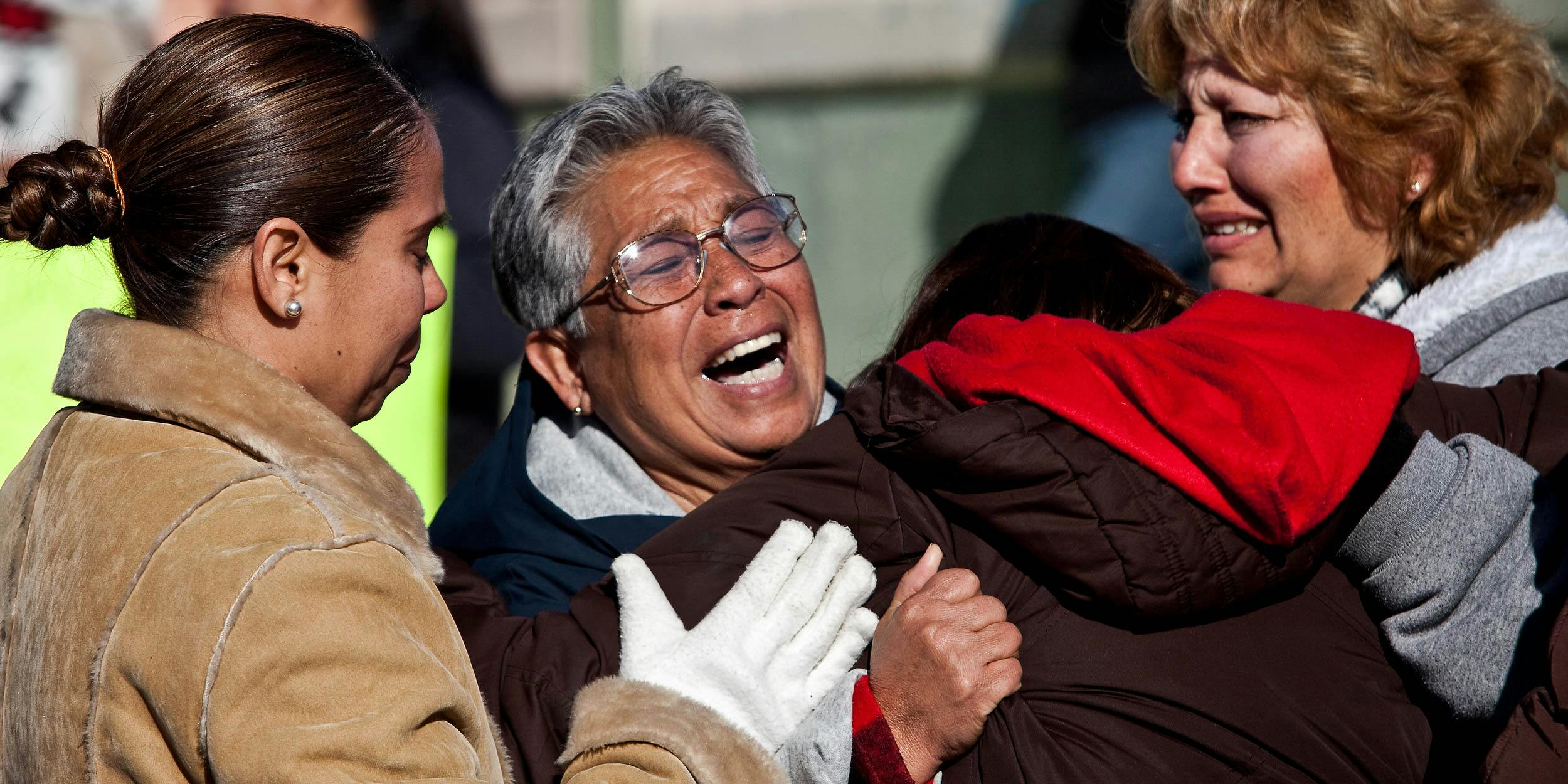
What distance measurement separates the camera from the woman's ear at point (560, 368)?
273 cm

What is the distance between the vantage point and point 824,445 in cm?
188

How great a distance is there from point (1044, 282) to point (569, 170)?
1.07 metres

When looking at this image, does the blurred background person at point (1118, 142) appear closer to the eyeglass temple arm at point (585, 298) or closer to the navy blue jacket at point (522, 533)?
the eyeglass temple arm at point (585, 298)

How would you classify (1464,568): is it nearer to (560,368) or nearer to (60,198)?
(560,368)

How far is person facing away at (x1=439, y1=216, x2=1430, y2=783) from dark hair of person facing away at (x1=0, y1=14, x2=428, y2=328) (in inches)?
28.0

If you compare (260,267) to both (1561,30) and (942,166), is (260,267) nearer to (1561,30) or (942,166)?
(942,166)

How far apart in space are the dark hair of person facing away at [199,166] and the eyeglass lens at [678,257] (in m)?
0.85

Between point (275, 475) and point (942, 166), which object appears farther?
point (942, 166)

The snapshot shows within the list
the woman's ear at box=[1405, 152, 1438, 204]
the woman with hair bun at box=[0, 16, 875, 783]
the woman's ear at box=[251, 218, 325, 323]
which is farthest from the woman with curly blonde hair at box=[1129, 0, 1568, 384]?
the woman's ear at box=[251, 218, 325, 323]

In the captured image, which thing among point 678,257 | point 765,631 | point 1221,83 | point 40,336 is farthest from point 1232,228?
point 40,336

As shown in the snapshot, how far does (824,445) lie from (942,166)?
3.25m

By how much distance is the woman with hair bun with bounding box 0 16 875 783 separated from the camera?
147 cm

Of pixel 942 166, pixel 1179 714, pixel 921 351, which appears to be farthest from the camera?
pixel 942 166

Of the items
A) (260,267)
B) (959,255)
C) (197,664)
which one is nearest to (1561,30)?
(959,255)
